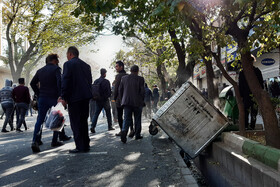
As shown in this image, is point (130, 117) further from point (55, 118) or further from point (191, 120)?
point (191, 120)

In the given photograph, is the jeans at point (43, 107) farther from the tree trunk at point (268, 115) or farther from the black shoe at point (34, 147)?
the tree trunk at point (268, 115)

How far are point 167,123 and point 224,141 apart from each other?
1037 millimetres

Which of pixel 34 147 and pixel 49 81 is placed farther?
pixel 49 81

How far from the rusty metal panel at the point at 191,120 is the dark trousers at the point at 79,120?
54.5 inches

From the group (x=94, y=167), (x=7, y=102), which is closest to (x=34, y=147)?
(x=94, y=167)

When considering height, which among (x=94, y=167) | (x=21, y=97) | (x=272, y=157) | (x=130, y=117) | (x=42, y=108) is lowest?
(x=94, y=167)

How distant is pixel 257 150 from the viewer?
3689mm

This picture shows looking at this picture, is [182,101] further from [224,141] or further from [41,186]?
[41,186]

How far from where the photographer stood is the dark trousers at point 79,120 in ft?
19.7

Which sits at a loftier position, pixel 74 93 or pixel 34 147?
pixel 74 93

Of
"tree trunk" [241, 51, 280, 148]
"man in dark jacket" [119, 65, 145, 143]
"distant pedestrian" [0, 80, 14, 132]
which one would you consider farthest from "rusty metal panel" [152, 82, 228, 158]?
"distant pedestrian" [0, 80, 14, 132]

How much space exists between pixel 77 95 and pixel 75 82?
0.26m

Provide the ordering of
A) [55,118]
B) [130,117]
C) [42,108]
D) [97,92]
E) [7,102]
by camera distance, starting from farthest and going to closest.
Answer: [7,102]
[97,92]
[130,117]
[42,108]
[55,118]

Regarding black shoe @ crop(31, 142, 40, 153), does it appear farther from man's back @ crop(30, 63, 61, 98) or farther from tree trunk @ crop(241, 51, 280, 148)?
tree trunk @ crop(241, 51, 280, 148)
